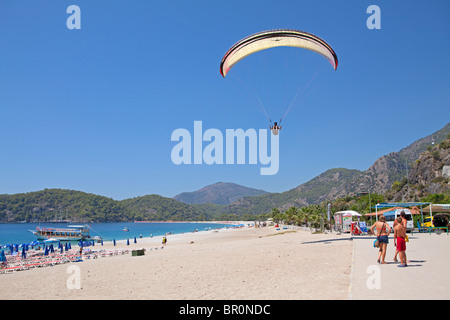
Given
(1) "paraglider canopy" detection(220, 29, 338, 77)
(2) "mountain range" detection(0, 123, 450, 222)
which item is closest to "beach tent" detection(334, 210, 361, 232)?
(1) "paraglider canopy" detection(220, 29, 338, 77)

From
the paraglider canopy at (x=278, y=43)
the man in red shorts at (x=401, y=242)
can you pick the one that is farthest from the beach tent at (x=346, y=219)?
the man in red shorts at (x=401, y=242)

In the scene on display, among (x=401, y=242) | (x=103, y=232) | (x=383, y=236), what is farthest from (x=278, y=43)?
(x=103, y=232)

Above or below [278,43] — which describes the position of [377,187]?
below

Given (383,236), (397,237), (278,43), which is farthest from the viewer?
(278,43)

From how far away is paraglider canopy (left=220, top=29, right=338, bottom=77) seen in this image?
1541 centimetres

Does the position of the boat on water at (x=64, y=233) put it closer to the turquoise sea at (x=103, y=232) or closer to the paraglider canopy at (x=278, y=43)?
the turquoise sea at (x=103, y=232)

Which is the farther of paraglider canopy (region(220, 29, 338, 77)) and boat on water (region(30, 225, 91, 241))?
boat on water (region(30, 225, 91, 241))

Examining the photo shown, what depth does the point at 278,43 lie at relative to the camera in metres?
16.1

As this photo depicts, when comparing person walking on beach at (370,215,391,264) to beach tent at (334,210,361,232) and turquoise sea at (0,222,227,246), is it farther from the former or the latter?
turquoise sea at (0,222,227,246)

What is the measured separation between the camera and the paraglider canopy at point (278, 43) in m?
15.4

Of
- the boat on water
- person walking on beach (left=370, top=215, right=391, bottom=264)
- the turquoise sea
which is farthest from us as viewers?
the turquoise sea

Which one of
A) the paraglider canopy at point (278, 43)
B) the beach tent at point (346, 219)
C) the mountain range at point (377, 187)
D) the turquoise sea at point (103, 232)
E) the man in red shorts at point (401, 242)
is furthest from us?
the turquoise sea at point (103, 232)

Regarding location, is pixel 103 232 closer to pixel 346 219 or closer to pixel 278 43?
pixel 346 219
